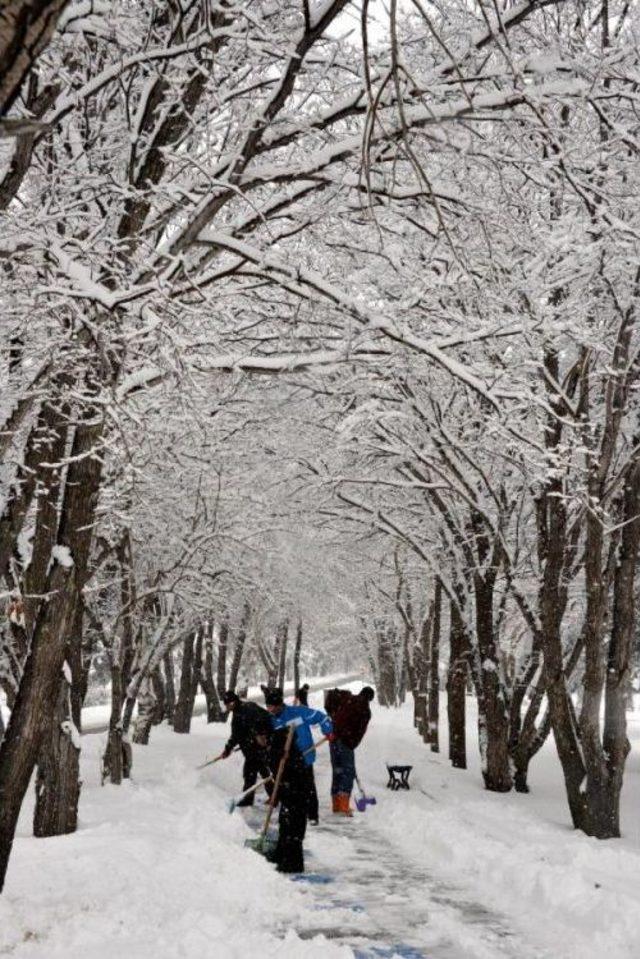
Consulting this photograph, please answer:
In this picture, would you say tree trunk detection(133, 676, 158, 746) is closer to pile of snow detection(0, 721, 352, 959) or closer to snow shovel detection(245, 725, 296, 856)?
pile of snow detection(0, 721, 352, 959)

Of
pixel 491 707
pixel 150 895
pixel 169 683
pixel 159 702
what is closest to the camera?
pixel 150 895

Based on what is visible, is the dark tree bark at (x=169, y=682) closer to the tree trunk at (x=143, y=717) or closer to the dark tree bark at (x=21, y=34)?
the tree trunk at (x=143, y=717)

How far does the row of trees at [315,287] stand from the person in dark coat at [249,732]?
1.83 m

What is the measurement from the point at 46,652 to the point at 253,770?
864 centimetres

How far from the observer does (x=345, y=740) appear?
13219mm

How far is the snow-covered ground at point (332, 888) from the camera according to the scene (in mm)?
5727

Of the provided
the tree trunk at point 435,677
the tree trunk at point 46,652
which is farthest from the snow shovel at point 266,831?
the tree trunk at point 435,677

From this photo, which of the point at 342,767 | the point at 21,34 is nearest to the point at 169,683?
the point at 342,767

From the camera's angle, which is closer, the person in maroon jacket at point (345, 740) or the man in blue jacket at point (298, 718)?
the man in blue jacket at point (298, 718)

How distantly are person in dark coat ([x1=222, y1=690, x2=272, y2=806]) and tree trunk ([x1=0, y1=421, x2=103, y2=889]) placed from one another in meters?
5.27

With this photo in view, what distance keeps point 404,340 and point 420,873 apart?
17.6 ft

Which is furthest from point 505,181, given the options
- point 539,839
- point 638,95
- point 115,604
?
point 115,604

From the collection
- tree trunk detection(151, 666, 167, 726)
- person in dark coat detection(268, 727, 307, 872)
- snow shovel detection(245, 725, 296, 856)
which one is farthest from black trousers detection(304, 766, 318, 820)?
tree trunk detection(151, 666, 167, 726)

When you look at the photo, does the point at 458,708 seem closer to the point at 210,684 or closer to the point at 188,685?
the point at 188,685
